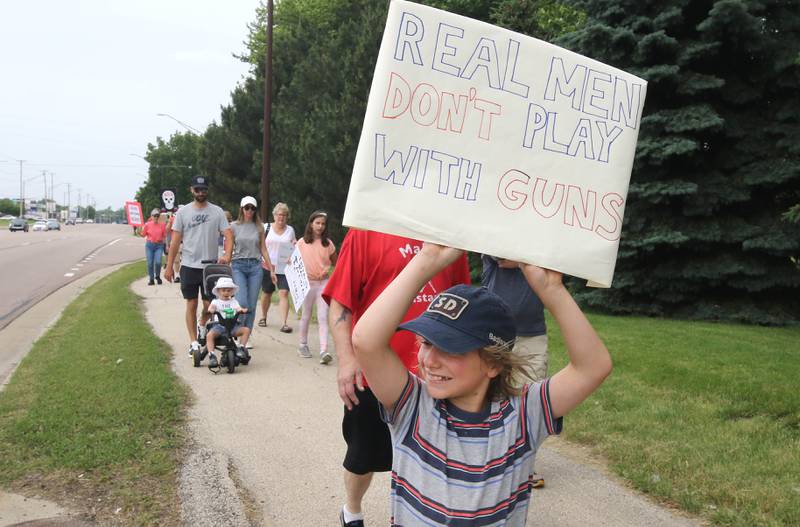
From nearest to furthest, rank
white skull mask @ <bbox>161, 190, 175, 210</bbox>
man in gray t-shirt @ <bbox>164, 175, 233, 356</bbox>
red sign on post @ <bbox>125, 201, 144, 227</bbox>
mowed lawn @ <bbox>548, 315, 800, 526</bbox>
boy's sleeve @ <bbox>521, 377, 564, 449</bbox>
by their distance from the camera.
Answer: boy's sleeve @ <bbox>521, 377, 564, 449</bbox>
mowed lawn @ <bbox>548, 315, 800, 526</bbox>
man in gray t-shirt @ <bbox>164, 175, 233, 356</bbox>
white skull mask @ <bbox>161, 190, 175, 210</bbox>
red sign on post @ <bbox>125, 201, 144, 227</bbox>

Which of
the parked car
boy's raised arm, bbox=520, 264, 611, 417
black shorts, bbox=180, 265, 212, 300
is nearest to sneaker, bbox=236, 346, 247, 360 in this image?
black shorts, bbox=180, 265, 212, 300

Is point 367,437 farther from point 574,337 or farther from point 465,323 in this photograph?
point 574,337

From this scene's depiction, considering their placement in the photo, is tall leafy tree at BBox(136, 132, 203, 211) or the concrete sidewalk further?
tall leafy tree at BBox(136, 132, 203, 211)

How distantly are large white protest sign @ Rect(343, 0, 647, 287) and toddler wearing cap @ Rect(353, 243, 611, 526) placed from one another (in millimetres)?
139

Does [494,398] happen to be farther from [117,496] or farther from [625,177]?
[117,496]

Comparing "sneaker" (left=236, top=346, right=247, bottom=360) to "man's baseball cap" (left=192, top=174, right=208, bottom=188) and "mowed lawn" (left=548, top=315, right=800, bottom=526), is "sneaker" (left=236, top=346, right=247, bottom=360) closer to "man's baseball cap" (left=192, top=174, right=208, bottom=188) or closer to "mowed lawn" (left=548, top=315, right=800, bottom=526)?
"man's baseball cap" (left=192, top=174, right=208, bottom=188)

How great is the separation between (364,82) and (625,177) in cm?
1909

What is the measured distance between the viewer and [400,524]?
7.14 ft

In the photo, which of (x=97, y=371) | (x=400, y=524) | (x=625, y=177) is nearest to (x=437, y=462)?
(x=400, y=524)

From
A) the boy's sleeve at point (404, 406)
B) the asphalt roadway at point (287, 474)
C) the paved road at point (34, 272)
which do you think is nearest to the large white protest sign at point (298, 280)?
the asphalt roadway at point (287, 474)

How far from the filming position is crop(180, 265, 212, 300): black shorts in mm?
8219

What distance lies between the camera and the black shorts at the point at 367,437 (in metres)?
3.25

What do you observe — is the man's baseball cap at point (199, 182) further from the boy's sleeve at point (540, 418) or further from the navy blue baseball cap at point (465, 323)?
the boy's sleeve at point (540, 418)

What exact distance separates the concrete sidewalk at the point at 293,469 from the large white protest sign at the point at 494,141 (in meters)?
2.50
